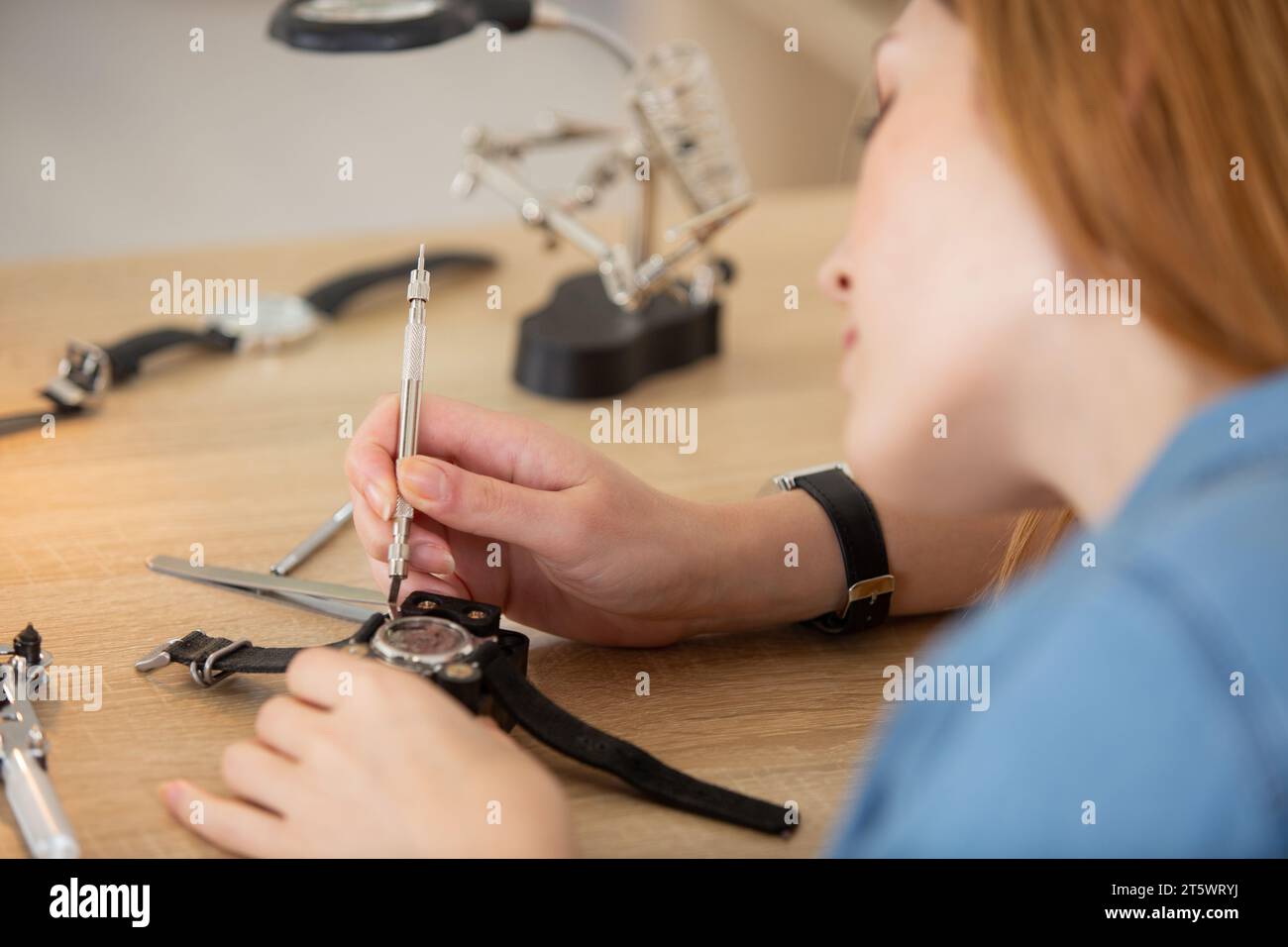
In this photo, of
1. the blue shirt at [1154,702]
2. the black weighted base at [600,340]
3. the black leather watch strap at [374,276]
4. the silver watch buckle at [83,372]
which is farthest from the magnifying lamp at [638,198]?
the blue shirt at [1154,702]

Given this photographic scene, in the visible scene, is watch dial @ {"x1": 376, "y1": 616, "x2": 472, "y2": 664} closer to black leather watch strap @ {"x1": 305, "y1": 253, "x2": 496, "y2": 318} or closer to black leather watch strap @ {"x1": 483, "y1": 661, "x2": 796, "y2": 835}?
black leather watch strap @ {"x1": 483, "y1": 661, "x2": 796, "y2": 835}

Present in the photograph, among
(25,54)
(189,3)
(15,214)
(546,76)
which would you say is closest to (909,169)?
(15,214)

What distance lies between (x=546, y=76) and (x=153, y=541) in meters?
3.75

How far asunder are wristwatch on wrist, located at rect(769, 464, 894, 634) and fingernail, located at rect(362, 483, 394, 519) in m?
0.26

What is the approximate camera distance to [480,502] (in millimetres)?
772

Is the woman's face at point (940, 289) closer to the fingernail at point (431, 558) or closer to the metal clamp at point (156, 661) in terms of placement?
the fingernail at point (431, 558)

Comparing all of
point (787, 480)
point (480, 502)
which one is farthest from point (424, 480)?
point (787, 480)

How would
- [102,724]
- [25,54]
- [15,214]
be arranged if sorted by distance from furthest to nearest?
1. [25,54]
2. [15,214]
3. [102,724]

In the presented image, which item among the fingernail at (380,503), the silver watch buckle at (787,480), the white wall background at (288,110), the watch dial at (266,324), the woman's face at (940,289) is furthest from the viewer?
the white wall background at (288,110)

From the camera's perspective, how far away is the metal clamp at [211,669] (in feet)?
2.52

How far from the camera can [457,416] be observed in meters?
0.84

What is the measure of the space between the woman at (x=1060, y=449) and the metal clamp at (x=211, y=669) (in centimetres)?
11
